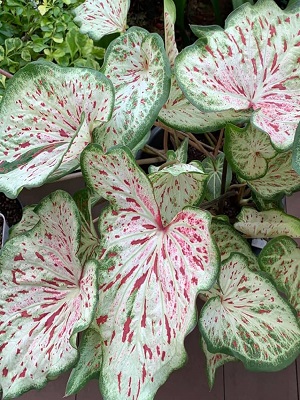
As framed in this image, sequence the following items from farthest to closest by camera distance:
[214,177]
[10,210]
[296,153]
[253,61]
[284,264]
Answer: [10,210]
[214,177]
[284,264]
[253,61]
[296,153]

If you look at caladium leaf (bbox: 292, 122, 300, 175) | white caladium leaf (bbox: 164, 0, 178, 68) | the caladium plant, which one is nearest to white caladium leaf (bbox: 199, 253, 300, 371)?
the caladium plant

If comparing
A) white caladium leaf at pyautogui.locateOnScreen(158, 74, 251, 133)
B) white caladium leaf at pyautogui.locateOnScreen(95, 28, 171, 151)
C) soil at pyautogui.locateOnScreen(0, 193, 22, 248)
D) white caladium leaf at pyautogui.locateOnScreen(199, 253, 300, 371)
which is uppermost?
white caladium leaf at pyautogui.locateOnScreen(95, 28, 171, 151)

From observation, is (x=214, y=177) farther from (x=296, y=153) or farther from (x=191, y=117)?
(x=296, y=153)

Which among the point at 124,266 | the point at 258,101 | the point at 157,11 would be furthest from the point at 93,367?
the point at 157,11

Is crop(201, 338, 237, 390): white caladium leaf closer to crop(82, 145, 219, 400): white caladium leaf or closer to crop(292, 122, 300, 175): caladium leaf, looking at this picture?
crop(82, 145, 219, 400): white caladium leaf

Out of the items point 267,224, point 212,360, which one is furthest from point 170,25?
point 212,360

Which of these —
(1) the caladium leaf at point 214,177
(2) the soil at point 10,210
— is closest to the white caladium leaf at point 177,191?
(1) the caladium leaf at point 214,177

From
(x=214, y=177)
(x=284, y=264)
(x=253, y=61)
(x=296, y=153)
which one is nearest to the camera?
(x=296, y=153)

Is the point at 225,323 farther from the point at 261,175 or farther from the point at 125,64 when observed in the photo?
the point at 125,64
